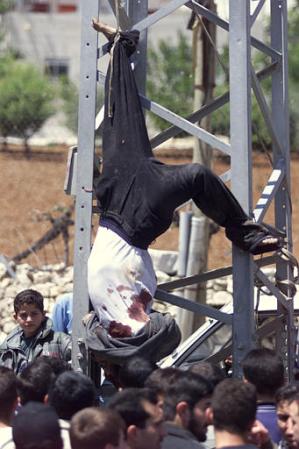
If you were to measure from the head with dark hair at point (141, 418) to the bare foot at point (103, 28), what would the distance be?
8.83 feet

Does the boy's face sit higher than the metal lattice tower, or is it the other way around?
the metal lattice tower

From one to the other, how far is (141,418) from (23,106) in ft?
76.6

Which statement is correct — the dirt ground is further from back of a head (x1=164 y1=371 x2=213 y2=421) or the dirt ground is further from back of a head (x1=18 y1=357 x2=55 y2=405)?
back of a head (x1=164 y1=371 x2=213 y2=421)

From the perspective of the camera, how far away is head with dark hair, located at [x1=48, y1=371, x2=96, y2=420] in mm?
5918

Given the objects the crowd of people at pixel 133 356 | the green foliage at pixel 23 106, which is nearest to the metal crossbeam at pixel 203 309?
the crowd of people at pixel 133 356

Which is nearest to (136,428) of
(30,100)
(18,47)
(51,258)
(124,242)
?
(124,242)

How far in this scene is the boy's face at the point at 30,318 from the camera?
26.7ft

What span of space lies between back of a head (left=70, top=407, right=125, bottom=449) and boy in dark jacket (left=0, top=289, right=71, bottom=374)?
3081 millimetres

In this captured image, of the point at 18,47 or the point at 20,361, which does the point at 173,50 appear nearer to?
the point at 18,47

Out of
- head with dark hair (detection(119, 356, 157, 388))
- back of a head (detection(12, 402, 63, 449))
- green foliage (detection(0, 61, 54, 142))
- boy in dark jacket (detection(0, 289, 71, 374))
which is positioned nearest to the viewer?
back of a head (detection(12, 402, 63, 449))

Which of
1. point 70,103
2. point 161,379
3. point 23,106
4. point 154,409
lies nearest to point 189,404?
point 161,379

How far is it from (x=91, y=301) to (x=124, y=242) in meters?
0.43

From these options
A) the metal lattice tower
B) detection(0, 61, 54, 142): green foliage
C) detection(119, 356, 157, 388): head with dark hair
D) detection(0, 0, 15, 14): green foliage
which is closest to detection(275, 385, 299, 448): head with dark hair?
detection(119, 356, 157, 388): head with dark hair

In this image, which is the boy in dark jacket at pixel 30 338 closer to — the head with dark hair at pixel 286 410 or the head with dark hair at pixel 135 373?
the head with dark hair at pixel 135 373
